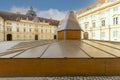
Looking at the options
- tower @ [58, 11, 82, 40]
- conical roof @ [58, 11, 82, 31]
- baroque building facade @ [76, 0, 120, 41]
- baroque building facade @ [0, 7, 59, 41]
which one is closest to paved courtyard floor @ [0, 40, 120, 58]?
tower @ [58, 11, 82, 40]

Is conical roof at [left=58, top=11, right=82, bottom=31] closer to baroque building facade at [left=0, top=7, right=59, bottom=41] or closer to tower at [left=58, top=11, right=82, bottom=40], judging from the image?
tower at [left=58, top=11, right=82, bottom=40]

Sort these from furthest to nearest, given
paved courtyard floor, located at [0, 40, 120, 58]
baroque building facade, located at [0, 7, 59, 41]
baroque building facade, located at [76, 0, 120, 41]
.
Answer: baroque building facade, located at [0, 7, 59, 41] → baroque building facade, located at [76, 0, 120, 41] → paved courtyard floor, located at [0, 40, 120, 58]

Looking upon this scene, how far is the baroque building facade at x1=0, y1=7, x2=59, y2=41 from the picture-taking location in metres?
48.2

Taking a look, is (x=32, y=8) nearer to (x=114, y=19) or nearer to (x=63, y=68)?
(x=114, y=19)

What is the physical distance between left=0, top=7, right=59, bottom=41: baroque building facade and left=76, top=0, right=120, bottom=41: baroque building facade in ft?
69.9

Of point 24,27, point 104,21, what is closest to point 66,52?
point 104,21

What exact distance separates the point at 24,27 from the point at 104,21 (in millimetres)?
32249

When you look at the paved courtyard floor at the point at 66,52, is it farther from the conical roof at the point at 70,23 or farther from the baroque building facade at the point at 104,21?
the baroque building facade at the point at 104,21

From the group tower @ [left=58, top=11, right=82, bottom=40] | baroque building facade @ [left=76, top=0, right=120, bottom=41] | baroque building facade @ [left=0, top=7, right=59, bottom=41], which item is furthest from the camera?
baroque building facade @ [left=0, top=7, right=59, bottom=41]

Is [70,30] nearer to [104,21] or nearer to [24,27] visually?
[104,21]

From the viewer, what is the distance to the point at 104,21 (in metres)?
35.8

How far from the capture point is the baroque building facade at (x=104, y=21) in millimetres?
31219

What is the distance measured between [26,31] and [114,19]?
1390 inches

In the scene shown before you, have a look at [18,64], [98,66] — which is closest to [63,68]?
[98,66]
